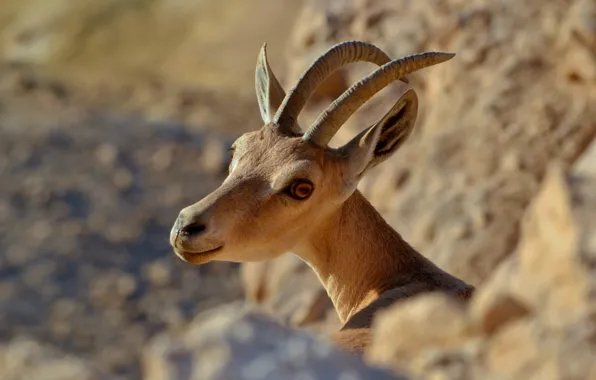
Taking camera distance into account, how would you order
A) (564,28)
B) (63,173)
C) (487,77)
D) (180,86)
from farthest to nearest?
(180,86)
(63,173)
(487,77)
(564,28)

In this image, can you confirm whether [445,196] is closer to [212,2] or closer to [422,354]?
[422,354]

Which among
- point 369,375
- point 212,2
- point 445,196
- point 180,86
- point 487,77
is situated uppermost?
point 212,2

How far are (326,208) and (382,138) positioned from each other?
1.86 ft

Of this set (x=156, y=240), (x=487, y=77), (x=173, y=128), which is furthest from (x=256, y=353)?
(x=173, y=128)

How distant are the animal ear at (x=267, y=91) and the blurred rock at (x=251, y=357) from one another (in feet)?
12.7

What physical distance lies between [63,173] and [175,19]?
992cm

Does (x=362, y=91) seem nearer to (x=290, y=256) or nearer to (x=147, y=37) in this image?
(x=290, y=256)

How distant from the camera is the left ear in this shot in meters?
6.78

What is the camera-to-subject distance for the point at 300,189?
6586 millimetres

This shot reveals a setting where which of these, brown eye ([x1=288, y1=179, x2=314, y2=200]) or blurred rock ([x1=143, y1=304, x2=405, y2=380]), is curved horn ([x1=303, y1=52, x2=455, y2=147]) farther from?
blurred rock ([x1=143, y1=304, x2=405, y2=380])

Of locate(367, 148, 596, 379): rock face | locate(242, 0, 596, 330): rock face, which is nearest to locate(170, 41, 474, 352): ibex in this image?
locate(367, 148, 596, 379): rock face

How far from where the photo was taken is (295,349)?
365cm

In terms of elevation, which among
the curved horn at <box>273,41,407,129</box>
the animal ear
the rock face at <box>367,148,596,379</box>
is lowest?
the rock face at <box>367,148,596,379</box>

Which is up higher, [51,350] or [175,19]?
[175,19]
